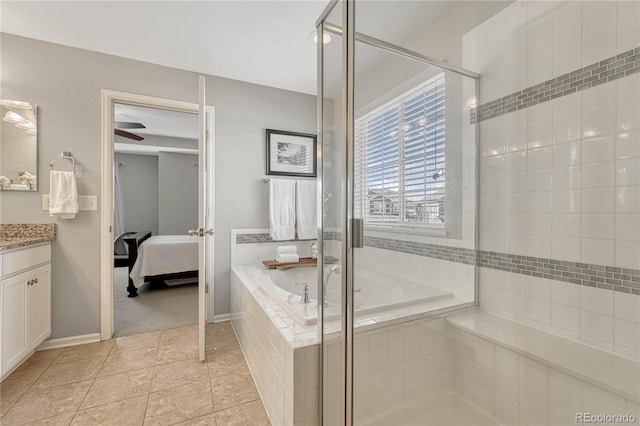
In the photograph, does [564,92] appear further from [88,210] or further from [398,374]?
[88,210]

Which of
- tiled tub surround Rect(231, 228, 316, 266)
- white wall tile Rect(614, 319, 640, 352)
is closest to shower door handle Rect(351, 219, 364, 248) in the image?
white wall tile Rect(614, 319, 640, 352)

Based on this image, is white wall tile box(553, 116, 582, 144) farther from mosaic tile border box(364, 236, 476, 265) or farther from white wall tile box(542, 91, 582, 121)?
mosaic tile border box(364, 236, 476, 265)

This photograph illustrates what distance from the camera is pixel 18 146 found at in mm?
2090

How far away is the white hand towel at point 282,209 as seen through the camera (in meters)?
2.81

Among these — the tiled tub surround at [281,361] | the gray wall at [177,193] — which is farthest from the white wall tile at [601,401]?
the gray wall at [177,193]

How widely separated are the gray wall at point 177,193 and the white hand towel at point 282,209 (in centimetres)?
343

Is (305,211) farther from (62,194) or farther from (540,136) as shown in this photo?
(540,136)

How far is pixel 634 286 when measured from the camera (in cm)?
92

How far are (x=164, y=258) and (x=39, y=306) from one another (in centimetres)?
165

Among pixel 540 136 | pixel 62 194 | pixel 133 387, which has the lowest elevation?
pixel 133 387

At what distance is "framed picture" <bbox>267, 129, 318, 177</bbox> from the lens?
2.89 m

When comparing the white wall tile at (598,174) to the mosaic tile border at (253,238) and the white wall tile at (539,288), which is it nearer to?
the white wall tile at (539,288)

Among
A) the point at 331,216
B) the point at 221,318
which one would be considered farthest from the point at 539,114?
the point at 221,318

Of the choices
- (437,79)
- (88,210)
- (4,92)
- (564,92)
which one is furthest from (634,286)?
(4,92)
